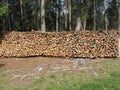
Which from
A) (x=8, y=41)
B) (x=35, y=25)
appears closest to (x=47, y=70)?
(x=8, y=41)

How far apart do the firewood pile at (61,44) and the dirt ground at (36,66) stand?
62 cm

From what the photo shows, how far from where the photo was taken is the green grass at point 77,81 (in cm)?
1123

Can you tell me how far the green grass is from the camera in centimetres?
1123

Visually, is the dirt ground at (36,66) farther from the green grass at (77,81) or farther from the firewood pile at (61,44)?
the firewood pile at (61,44)

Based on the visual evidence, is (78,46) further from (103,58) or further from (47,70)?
(47,70)

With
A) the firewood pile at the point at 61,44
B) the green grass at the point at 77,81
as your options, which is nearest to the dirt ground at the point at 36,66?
the green grass at the point at 77,81

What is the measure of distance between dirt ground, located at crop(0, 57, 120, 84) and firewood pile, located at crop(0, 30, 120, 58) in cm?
62

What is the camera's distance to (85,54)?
1556cm

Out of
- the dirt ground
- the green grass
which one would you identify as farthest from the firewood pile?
the green grass

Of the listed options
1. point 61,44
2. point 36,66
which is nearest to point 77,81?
point 36,66

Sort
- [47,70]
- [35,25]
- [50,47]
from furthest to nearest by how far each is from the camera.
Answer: [35,25]
[50,47]
[47,70]

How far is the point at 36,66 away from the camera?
14.1 metres

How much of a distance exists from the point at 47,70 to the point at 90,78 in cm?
199

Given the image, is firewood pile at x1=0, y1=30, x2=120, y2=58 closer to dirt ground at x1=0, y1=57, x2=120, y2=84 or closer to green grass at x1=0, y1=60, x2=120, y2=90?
dirt ground at x1=0, y1=57, x2=120, y2=84
